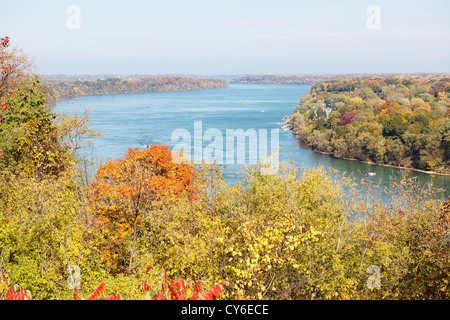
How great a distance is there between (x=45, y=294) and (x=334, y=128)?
61.5m

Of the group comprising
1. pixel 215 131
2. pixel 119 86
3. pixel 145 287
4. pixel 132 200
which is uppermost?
pixel 119 86

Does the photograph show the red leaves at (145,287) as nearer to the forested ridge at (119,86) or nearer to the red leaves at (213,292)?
the red leaves at (213,292)

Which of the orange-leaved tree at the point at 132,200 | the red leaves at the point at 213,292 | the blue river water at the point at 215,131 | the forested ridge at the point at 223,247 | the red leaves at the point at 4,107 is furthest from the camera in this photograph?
the blue river water at the point at 215,131

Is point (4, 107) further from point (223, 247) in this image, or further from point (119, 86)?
point (119, 86)

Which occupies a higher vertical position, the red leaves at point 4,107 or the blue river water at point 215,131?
the red leaves at point 4,107

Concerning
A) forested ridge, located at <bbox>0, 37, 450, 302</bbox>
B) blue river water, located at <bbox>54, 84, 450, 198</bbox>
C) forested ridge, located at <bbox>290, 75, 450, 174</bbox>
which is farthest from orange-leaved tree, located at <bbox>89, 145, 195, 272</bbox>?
forested ridge, located at <bbox>290, 75, 450, 174</bbox>

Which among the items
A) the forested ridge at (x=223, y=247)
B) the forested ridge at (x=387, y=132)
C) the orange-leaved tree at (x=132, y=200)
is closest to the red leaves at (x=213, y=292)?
the forested ridge at (x=223, y=247)

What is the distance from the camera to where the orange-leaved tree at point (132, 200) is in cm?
1209

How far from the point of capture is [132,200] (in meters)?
13.2

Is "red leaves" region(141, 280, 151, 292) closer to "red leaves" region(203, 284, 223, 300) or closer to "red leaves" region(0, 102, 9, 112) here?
"red leaves" region(203, 284, 223, 300)

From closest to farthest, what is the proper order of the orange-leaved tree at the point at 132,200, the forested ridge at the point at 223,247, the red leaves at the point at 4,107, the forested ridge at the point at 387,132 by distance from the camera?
the forested ridge at the point at 223,247
the orange-leaved tree at the point at 132,200
the red leaves at the point at 4,107
the forested ridge at the point at 387,132

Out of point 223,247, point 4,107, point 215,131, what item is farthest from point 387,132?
point 223,247

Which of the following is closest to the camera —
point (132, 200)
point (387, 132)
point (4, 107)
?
point (132, 200)
